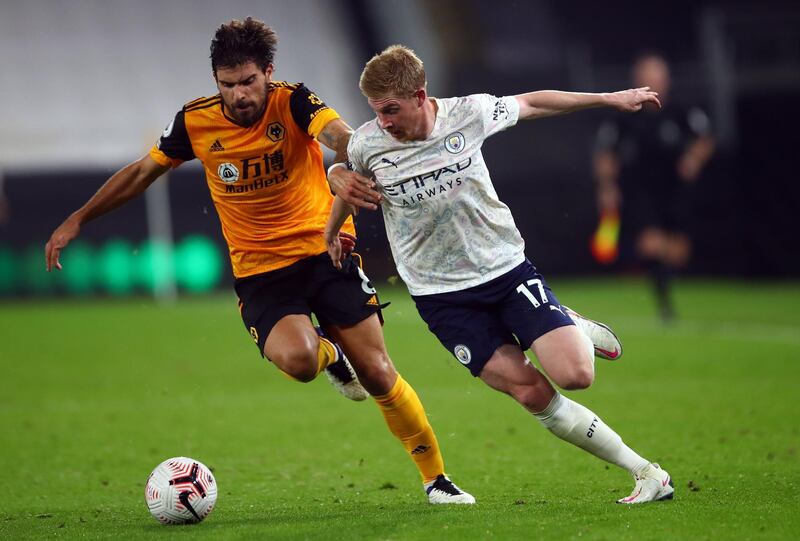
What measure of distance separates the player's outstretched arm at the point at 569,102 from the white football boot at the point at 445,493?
1809mm

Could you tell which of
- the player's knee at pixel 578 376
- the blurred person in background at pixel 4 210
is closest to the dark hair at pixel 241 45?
the player's knee at pixel 578 376

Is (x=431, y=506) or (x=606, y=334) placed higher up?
(x=606, y=334)

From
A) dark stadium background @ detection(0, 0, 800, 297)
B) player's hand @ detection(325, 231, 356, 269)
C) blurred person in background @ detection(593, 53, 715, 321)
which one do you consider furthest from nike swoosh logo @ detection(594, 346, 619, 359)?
dark stadium background @ detection(0, 0, 800, 297)

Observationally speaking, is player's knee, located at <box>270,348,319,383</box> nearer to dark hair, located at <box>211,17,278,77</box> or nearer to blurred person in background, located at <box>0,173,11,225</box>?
dark hair, located at <box>211,17,278,77</box>

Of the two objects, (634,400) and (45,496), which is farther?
(634,400)

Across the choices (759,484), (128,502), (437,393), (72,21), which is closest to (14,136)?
(72,21)

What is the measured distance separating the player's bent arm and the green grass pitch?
1196 mm

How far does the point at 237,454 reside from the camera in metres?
8.02

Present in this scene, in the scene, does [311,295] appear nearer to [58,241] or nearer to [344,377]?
[344,377]

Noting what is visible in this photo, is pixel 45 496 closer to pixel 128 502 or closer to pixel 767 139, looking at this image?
pixel 128 502

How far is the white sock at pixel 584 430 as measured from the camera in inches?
221

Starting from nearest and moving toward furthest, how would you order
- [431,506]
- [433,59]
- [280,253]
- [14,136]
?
[431,506], [280,253], [14,136], [433,59]

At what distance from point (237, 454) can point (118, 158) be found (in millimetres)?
18170

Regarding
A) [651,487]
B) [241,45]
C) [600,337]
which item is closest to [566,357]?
[600,337]
